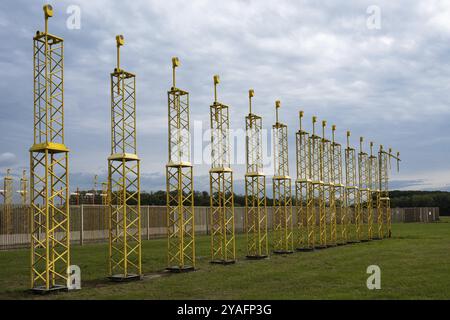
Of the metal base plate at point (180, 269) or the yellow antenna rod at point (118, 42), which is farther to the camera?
the metal base plate at point (180, 269)

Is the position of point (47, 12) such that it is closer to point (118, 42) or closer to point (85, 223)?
point (118, 42)

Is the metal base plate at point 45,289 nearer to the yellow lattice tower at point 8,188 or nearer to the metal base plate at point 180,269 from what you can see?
the metal base plate at point 180,269

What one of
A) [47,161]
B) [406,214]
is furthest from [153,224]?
[406,214]

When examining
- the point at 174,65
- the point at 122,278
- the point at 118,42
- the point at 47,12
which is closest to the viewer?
the point at 47,12

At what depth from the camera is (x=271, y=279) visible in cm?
2050

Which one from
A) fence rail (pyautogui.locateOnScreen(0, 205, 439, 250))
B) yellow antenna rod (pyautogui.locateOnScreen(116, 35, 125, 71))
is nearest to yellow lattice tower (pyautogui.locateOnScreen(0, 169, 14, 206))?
fence rail (pyautogui.locateOnScreen(0, 205, 439, 250))

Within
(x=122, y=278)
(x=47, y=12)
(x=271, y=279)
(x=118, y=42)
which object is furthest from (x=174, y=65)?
(x=271, y=279)

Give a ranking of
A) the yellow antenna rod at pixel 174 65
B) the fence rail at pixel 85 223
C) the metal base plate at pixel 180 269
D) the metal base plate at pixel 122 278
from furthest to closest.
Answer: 1. the fence rail at pixel 85 223
2. the yellow antenna rod at pixel 174 65
3. the metal base plate at pixel 180 269
4. the metal base plate at pixel 122 278

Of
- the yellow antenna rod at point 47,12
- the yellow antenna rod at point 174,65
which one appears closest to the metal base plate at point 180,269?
the yellow antenna rod at point 174,65

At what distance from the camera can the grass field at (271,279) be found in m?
16.8

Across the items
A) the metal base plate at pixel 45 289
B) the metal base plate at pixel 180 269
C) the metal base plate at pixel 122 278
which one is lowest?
the metal base plate at pixel 180 269

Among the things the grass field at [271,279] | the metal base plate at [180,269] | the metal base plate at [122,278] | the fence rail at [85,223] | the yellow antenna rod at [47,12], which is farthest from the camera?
the fence rail at [85,223]
